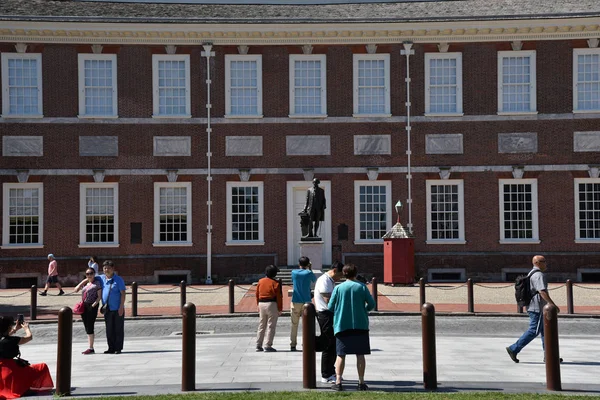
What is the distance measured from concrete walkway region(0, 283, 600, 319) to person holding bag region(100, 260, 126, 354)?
592cm

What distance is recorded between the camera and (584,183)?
30750 millimetres

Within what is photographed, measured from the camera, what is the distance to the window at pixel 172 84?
3109 centimetres

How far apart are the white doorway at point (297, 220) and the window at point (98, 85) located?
737 centimetres

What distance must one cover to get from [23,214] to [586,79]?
21.8m

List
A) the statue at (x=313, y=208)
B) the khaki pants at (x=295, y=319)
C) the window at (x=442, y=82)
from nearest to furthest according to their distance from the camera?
the khaki pants at (x=295, y=319), the statue at (x=313, y=208), the window at (x=442, y=82)

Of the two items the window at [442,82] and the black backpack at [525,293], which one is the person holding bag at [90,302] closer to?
the black backpack at [525,293]

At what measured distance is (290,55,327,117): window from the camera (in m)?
31.3

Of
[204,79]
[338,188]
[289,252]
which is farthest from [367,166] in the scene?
[204,79]

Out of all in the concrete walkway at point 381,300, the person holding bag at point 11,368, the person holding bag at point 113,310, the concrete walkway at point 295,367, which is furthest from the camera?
the concrete walkway at point 381,300

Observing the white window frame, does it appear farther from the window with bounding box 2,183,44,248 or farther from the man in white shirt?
the man in white shirt

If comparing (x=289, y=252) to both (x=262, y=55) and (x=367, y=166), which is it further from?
(x=262, y=55)

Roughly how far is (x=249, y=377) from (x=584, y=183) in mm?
22567

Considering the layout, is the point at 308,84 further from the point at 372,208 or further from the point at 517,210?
the point at 517,210

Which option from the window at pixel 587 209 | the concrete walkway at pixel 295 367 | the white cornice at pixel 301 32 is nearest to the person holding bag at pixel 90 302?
the concrete walkway at pixel 295 367
